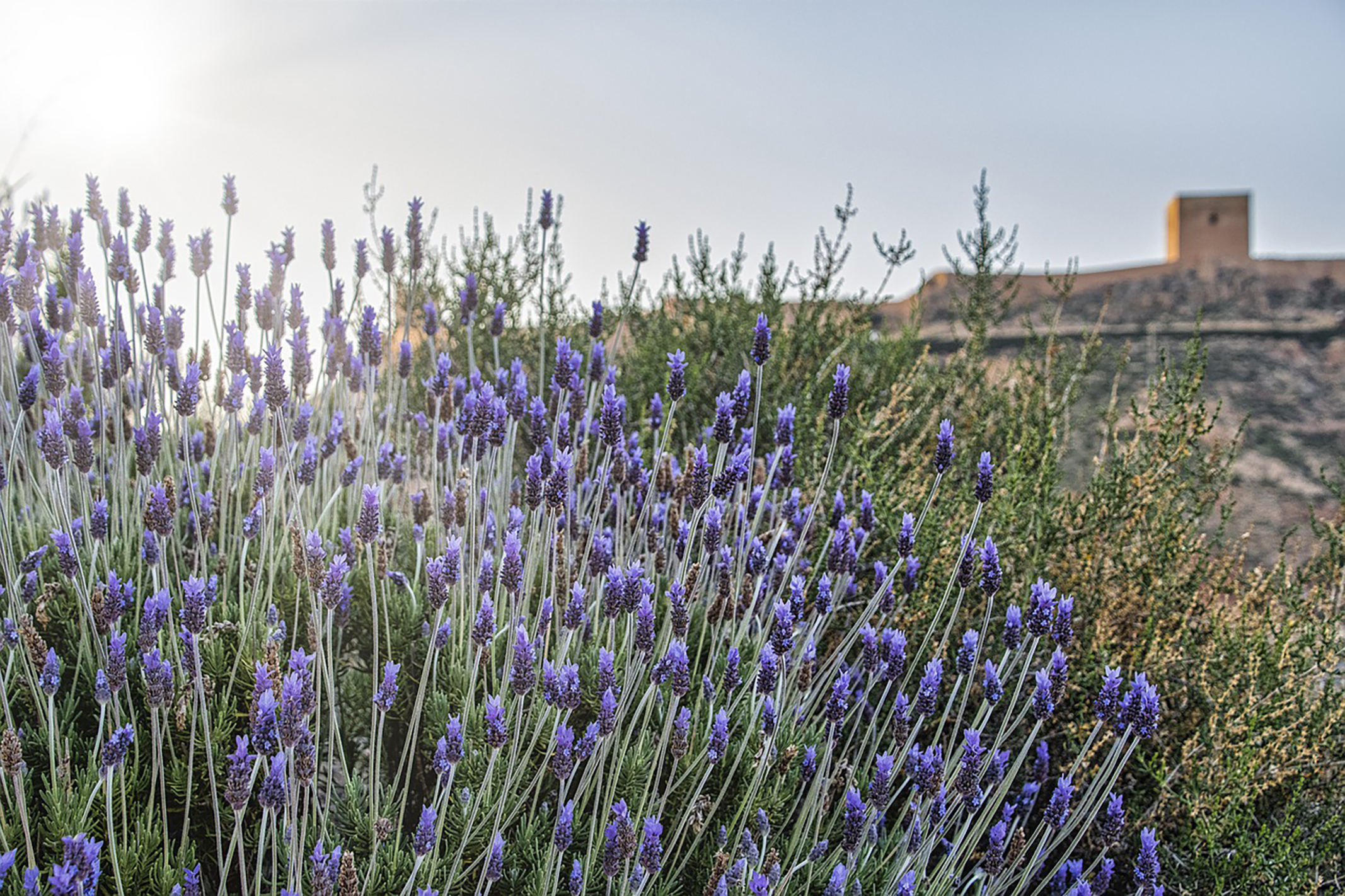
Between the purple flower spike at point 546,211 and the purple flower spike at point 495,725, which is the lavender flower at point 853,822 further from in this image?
the purple flower spike at point 546,211

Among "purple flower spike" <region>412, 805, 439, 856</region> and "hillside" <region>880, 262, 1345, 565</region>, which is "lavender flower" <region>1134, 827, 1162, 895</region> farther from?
"hillside" <region>880, 262, 1345, 565</region>

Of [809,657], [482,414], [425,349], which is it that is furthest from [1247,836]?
[425,349]

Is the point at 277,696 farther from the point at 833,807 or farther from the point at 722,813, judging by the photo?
the point at 833,807

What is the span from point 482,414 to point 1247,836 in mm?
1906

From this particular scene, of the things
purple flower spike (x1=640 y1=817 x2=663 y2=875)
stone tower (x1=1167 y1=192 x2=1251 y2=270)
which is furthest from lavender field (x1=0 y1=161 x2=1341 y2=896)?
stone tower (x1=1167 y1=192 x2=1251 y2=270)

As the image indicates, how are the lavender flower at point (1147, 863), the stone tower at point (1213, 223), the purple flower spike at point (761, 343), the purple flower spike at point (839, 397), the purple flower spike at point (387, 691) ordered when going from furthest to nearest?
the stone tower at point (1213, 223) → the purple flower spike at point (761, 343) → the purple flower spike at point (839, 397) → the lavender flower at point (1147, 863) → the purple flower spike at point (387, 691)

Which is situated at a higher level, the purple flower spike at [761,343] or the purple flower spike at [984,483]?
the purple flower spike at [761,343]

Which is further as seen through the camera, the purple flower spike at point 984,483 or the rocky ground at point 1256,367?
the rocky ground at point 1256,367

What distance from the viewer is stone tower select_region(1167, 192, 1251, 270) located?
12.3 m

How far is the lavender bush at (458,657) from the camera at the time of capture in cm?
153

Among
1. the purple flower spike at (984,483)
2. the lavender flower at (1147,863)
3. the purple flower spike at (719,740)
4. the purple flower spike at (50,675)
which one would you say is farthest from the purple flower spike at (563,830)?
the lavender flower at (1147,863)

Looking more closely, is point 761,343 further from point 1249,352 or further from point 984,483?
point 1249,352

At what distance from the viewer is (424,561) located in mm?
2150

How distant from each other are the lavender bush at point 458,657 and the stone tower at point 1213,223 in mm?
11682
